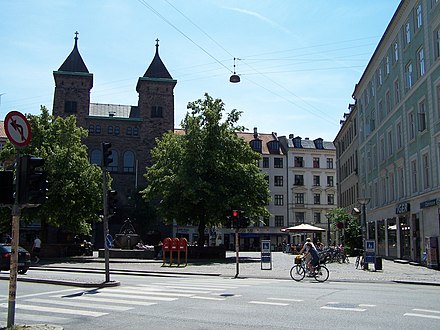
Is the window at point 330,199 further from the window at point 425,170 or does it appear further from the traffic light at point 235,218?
the traffic light at point 235,218

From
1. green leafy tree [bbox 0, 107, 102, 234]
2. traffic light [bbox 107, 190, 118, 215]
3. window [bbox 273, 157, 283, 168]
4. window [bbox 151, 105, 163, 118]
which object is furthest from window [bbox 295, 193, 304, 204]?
traffic light [bbox 107, 190, 118, 215]

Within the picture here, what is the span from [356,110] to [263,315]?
153ft

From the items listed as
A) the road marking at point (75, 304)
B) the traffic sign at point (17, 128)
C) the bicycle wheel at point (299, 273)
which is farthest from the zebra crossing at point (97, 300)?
the bicycle wheel at point (299, 273)

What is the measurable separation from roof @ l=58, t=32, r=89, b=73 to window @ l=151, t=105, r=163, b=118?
11.2 meters

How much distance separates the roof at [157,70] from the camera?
265ft

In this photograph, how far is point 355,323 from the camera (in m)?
9.85

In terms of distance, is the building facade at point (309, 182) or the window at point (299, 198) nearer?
the building facade at point (309, 182)

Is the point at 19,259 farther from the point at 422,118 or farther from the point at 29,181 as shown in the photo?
the point at 422,118

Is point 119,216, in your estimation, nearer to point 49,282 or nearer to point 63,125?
point 63,125

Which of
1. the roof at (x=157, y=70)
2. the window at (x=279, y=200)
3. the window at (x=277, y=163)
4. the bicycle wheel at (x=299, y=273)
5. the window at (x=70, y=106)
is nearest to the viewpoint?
the bicycle wheel at (x=299, y=273)

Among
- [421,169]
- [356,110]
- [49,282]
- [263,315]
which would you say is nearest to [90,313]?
[263,315]

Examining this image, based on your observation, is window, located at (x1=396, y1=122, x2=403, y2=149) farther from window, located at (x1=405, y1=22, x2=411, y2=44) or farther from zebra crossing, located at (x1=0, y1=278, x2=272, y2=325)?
zebra crossing, located at (x1=0, y1=278, x2=272, y2=325)

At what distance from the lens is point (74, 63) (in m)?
78.9

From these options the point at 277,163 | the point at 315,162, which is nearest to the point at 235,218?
the point at 277,163
